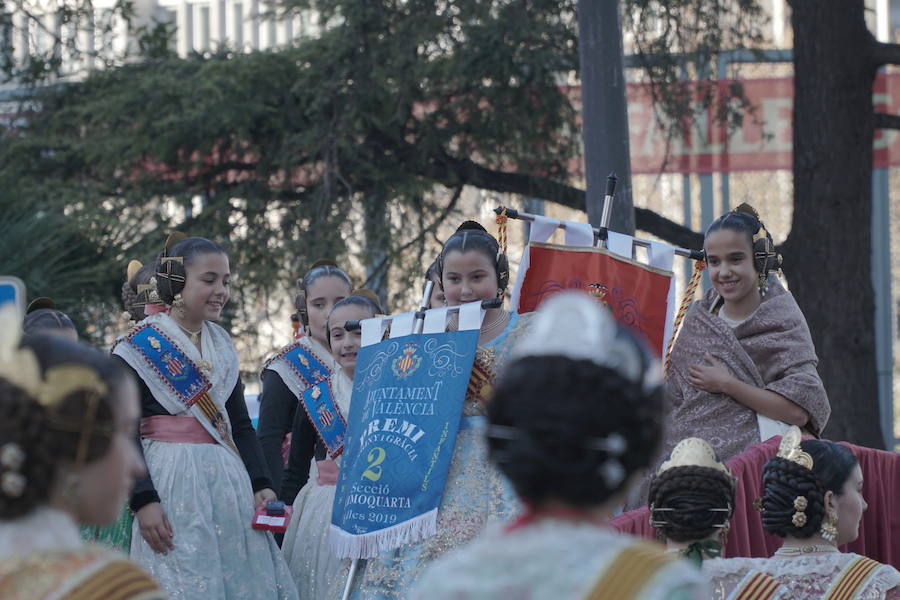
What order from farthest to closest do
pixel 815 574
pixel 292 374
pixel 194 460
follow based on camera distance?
pixel 292 374
pixel 194 460
pixel 815 574

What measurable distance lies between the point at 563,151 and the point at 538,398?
8542 millimetres

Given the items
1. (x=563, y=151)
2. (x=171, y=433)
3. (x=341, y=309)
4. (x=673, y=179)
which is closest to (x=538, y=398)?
(x=171, y=433)

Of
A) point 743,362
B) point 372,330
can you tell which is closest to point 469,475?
point 372,330

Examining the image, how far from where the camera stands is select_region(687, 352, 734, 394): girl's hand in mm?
5621

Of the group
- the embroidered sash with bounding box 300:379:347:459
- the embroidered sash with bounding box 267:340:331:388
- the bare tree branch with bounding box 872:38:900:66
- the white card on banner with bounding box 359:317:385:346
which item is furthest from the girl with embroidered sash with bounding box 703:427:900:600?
the bare tree branch with bounding box 872:38:900:66

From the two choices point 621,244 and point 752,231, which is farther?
point 621,244

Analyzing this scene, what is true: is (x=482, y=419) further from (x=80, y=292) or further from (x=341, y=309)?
(x=80, y=292)

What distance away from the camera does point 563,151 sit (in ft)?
34.7

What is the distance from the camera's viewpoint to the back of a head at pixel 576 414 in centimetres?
212

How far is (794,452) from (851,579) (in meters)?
0.40

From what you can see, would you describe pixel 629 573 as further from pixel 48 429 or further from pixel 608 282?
pixel 608 282

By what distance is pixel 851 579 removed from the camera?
3.98 meters

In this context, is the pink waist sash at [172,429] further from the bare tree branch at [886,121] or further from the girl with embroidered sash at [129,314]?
the bare tree branch at [886,121]

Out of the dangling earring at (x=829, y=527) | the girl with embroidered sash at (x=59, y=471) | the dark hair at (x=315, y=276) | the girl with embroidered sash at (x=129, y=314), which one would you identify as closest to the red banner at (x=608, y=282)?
the dark hair at (x=315, y=276)
